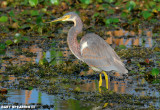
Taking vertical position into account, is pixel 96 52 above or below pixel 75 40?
below

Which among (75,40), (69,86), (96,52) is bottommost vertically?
(69,86)

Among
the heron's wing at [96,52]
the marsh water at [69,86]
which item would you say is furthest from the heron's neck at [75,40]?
the marsh water at [69,86]

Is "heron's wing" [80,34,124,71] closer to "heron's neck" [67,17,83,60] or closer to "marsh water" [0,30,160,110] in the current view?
"heron's neck" [67,17,83,60]

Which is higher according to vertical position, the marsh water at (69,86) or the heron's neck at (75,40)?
the heron's neck at (75,40)

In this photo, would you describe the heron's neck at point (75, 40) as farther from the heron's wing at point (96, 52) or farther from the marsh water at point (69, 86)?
the marsh water at point (69, 86)

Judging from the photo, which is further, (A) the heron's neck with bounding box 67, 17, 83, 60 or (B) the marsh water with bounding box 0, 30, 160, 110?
(A) the heron's neck with bounding box 67, 17, 83, 60

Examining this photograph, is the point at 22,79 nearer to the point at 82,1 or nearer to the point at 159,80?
the point at 159,80

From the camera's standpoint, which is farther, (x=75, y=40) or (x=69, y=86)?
(x=75, y=40)

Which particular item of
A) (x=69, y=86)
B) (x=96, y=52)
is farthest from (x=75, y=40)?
(x=69, y=86)

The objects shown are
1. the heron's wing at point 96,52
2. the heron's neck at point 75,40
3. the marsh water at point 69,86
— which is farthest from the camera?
the heron's neck at point 75,40

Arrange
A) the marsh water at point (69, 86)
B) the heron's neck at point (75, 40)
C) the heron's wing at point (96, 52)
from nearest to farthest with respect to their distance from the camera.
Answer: the marsh water at point (69, 86) < the heron's wing at point (96, 52) < the heron's neck at point (75, 40)

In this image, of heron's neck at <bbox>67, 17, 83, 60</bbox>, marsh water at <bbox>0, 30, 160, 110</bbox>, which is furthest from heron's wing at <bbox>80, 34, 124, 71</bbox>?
marsh water at <bbox>0, 30, 160, 110</bbox>

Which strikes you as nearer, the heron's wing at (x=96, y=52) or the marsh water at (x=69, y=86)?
the marsh water at (x=69, y=86)

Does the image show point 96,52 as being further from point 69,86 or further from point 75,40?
point 69,86
